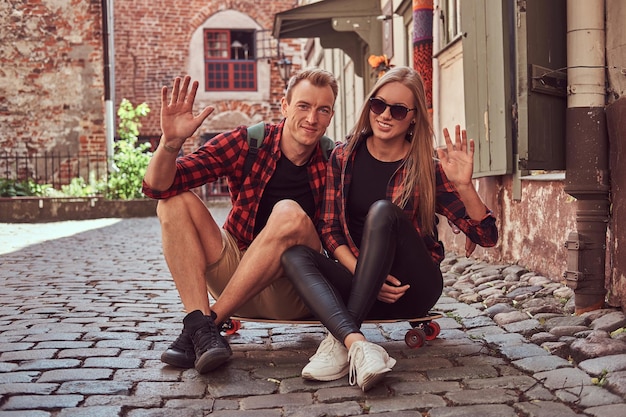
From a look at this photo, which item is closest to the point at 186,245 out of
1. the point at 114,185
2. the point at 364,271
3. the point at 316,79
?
the point at 364,271

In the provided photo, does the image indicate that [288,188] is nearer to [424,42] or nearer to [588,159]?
[588,159]

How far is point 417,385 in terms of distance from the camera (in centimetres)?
323

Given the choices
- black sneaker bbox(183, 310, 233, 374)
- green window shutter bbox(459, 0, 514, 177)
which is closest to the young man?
black sneaker bbox(183, 310, 233, 374)

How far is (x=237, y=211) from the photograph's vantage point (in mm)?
3932

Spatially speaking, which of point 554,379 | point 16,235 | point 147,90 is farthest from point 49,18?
point 554,379

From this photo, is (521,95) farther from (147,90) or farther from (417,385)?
(147,90)

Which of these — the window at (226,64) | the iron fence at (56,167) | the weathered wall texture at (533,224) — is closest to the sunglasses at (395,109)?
the weathered wall texture at (533,224)

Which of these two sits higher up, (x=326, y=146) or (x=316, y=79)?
(x=316, y=79)

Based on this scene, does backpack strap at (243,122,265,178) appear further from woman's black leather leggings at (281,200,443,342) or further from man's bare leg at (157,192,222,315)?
woman's black leather leggings at (281,200,443,342)

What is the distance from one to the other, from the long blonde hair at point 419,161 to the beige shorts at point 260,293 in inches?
25.3

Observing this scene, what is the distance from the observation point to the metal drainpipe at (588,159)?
14.1 feet

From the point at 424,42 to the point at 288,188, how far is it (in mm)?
3192

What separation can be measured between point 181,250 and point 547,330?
181 centimetres

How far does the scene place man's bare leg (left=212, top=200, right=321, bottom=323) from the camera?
140 inches
